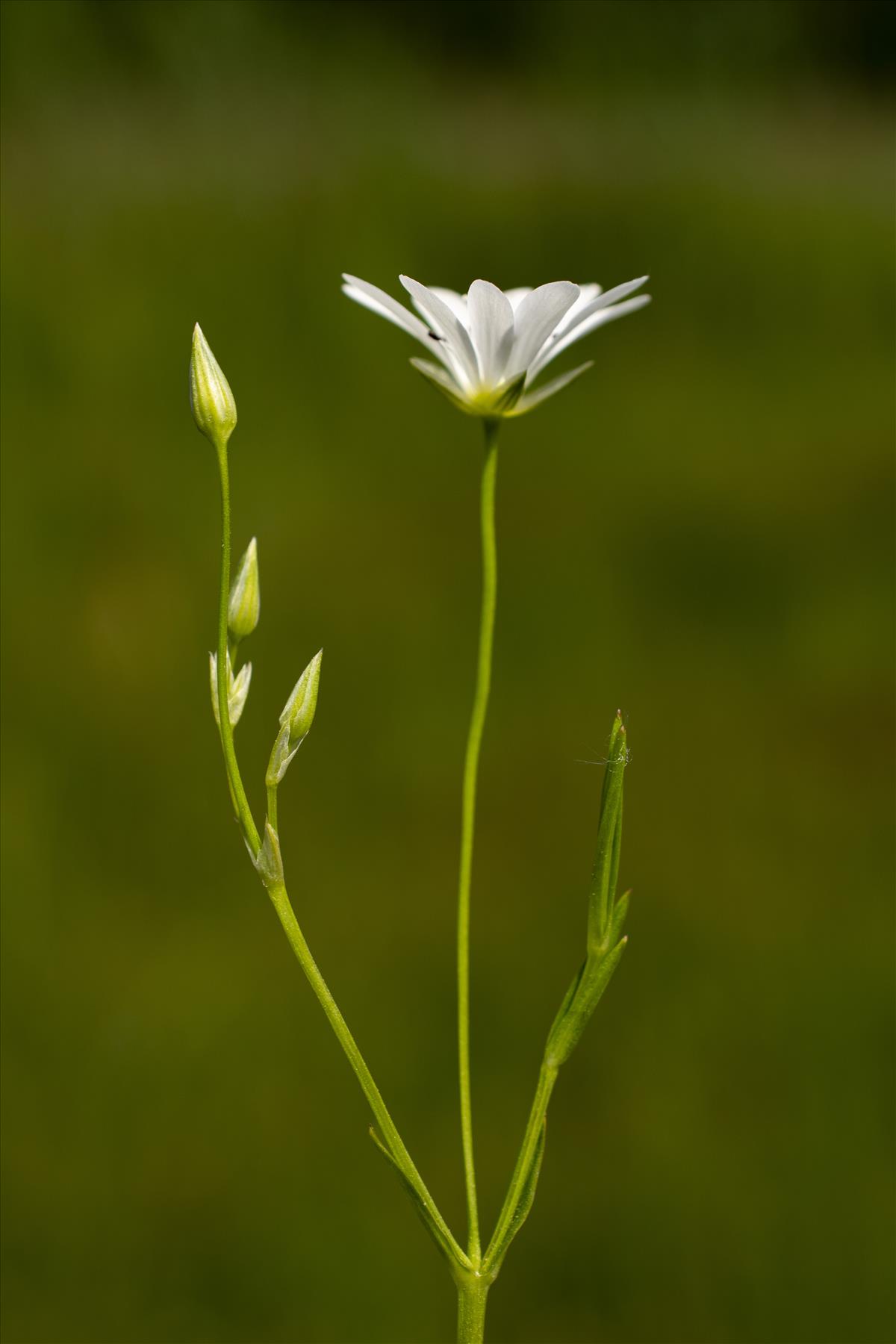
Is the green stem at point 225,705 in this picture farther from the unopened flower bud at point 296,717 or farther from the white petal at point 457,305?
the white petal at point 457,305

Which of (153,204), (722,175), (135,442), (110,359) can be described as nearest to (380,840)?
(135,442)

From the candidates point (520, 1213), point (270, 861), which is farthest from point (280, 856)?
point (520, 1213)

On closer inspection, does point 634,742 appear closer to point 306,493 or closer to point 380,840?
point 380,840

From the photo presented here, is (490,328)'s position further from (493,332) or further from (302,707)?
(302,707)

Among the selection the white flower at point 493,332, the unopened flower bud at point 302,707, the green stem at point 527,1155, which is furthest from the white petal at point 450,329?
the green stem at point 527,1155

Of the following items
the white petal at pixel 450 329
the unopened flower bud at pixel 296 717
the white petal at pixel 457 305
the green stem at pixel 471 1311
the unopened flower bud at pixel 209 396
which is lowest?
the green stem at pixel 471 1311

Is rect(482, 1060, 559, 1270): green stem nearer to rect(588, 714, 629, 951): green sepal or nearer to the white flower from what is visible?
rect(588, 714, 629, 951): green sepal

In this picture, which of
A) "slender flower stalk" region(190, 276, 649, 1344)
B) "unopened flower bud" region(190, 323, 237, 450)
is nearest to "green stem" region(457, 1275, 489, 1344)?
"slender flower stalk" region(190, 276, 649, 1344)
